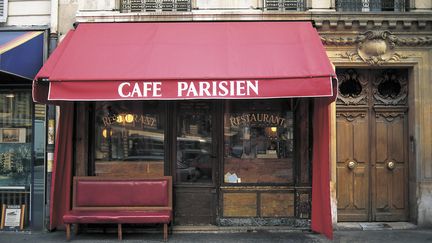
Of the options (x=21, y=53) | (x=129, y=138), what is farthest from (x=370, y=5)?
(x=21, y=53)

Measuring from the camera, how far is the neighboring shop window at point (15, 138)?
8.55m

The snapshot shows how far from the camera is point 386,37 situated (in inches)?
323

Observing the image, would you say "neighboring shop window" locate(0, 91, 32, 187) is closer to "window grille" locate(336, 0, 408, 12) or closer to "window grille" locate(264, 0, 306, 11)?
"window grille" locate(264, 0, 306, 11)

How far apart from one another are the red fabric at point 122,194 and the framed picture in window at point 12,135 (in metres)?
1.68

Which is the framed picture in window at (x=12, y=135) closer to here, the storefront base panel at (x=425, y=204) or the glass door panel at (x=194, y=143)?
the glass door panel at (x=194, y=143)

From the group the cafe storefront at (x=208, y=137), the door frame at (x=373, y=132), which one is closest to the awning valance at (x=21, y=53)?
the cafe storefront at (x=208, y=137)

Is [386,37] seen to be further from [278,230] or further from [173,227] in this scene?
[173,227]

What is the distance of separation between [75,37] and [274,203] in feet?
15.3

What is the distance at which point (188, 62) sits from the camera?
7.21 m

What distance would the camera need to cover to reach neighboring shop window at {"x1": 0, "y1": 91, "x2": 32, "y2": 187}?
8547 millimetres

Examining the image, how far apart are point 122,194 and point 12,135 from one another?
257cm

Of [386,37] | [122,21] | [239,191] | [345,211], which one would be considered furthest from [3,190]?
[386,37]

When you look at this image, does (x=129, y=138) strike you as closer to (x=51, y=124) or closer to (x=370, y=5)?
(x=51, y=124)

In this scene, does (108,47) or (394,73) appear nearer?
(108,47)
